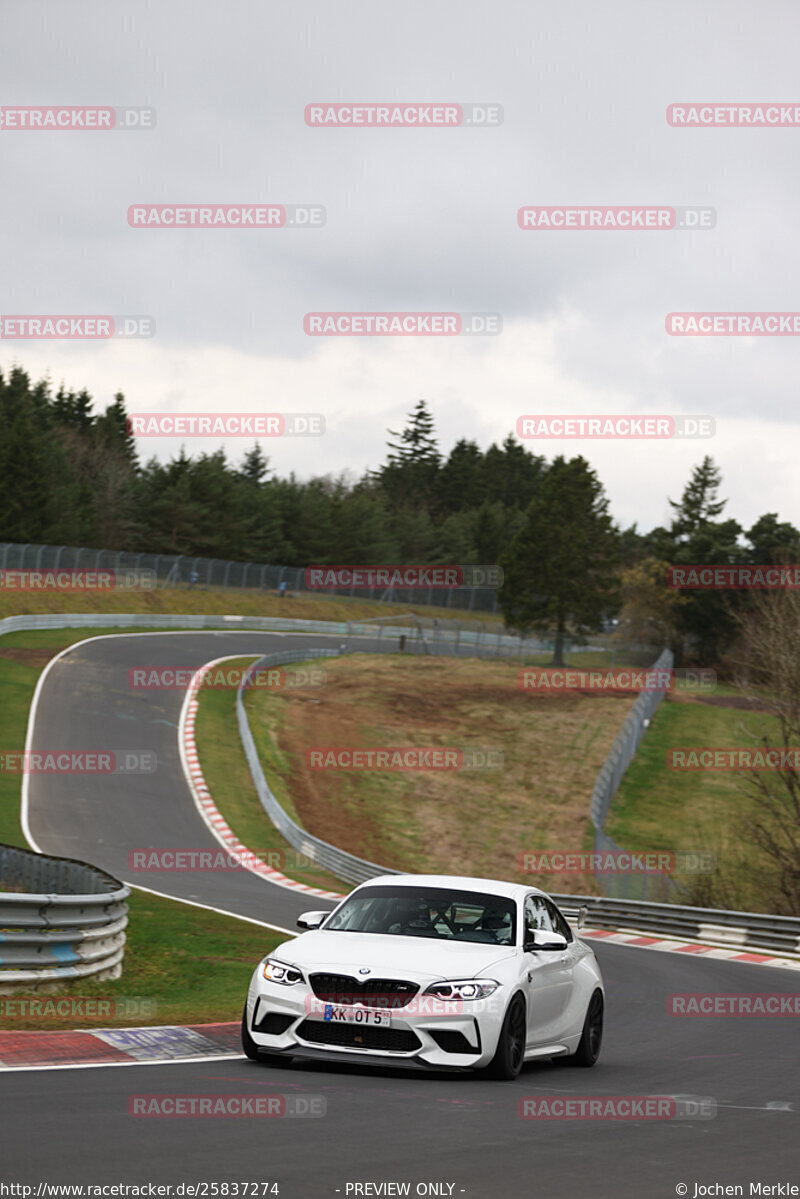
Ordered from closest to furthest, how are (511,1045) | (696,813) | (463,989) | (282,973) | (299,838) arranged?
(463,989)
(282,973)
(511,1045)
(299,838)
(696,813)

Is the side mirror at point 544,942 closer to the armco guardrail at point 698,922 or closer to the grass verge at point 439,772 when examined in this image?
the armco guardrail at point 698,922

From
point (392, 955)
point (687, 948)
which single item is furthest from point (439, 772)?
point (392, 955)

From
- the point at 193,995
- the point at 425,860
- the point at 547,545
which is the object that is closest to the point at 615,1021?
the point at 193,995

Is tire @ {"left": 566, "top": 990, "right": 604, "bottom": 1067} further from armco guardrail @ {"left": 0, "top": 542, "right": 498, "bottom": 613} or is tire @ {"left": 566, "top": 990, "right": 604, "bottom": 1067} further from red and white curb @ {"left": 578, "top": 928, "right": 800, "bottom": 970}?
armco guardrail @ {"left": 0, "top": 542, "right": 498, "bottom": 613}

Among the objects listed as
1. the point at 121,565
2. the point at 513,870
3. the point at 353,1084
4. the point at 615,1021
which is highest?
the point at 121,565

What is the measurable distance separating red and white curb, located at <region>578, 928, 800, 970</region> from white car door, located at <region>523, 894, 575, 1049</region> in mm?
12117

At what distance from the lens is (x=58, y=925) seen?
11539 mm

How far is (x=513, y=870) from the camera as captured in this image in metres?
36.6

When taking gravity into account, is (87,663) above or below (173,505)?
below

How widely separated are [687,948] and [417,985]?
16.5 meters

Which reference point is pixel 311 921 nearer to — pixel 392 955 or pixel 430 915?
pixel 430 915

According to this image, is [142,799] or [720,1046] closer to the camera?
[720,1046]

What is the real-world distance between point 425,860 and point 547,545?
47610mm

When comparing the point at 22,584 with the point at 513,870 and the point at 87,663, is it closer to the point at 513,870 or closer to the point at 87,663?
the point at 87,663
